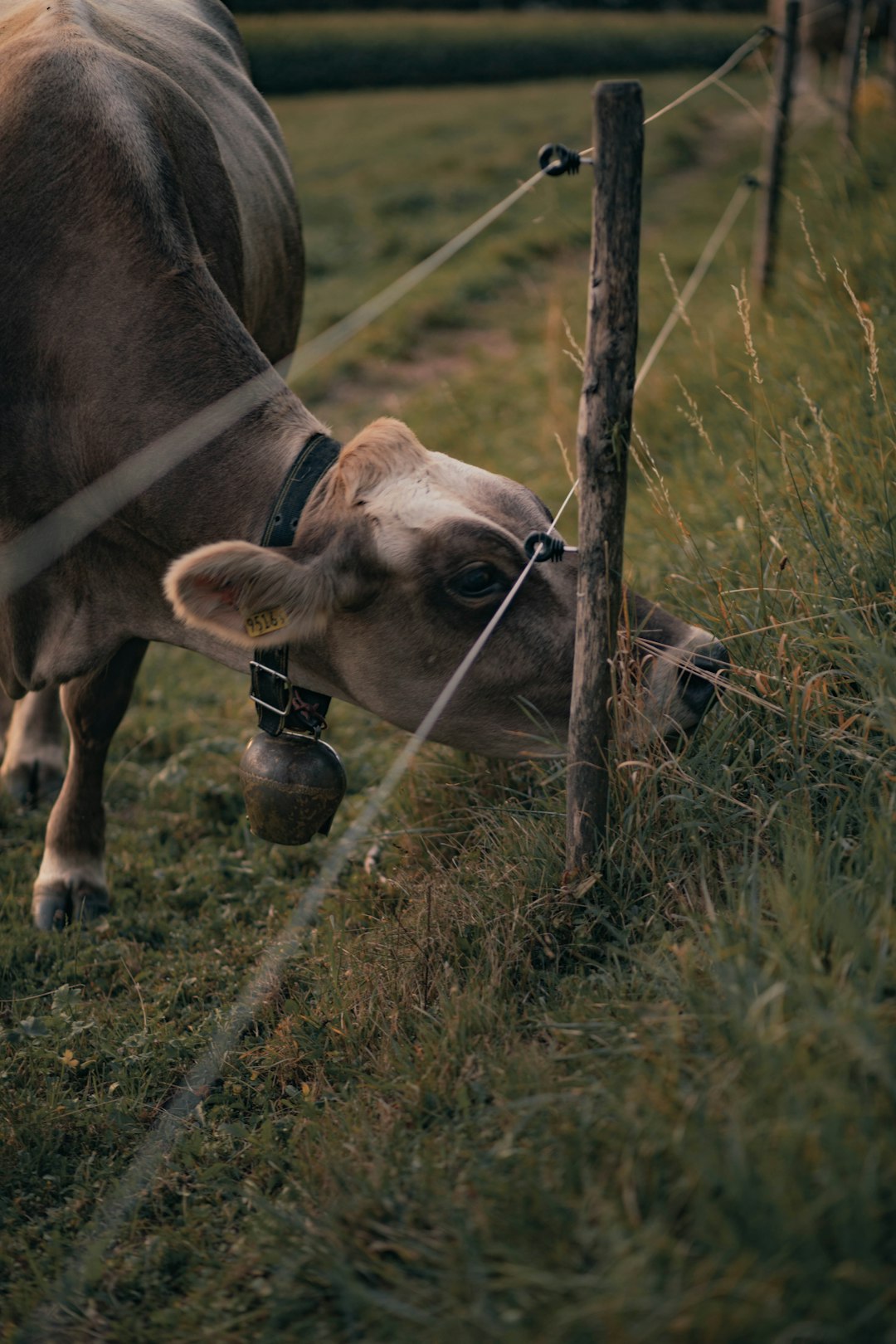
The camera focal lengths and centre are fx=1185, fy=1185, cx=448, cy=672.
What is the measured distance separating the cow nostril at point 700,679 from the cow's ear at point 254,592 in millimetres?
807

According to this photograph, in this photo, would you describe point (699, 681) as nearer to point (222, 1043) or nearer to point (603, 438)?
point (603, 438)

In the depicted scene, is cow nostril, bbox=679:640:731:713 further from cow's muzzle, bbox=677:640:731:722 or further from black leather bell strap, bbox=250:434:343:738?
black leather bell strap, bbox=250:434:343:738

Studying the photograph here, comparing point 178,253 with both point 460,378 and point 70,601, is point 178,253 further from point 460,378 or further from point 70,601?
point 460,378

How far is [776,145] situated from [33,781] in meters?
4.84

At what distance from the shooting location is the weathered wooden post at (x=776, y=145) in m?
5.95

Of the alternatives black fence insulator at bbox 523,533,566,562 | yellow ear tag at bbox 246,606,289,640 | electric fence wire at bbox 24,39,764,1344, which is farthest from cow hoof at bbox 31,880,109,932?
black fence insulator at bbox 523,533,566,562

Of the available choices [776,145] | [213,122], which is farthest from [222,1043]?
[776,145]

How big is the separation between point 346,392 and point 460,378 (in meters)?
0.76

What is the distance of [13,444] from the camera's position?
2992mm

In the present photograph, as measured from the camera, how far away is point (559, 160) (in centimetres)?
254

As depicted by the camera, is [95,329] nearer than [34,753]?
Yes

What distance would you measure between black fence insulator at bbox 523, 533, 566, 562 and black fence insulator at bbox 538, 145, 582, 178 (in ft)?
2.48

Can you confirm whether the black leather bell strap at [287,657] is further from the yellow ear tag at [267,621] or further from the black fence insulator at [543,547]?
the black fence insulator at [543,547]

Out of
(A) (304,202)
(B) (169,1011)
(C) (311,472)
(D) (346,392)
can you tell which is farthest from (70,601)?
(A) (304,202)
